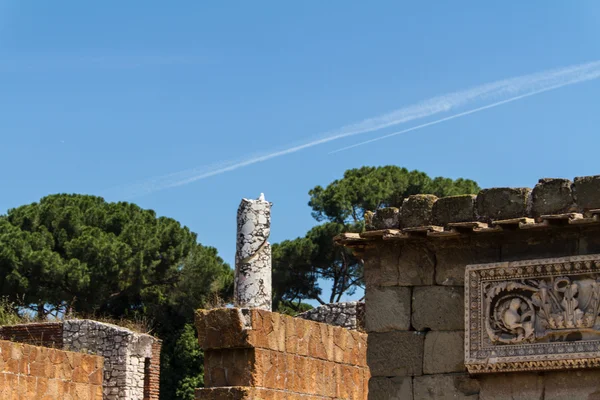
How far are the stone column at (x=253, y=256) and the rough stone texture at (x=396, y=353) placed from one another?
219 inches

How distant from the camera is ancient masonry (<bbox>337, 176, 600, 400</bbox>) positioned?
7766 mm

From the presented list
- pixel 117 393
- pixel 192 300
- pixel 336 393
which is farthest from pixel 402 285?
pixel 192 300

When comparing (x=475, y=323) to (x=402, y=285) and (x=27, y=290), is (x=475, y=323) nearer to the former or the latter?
(x=402, y=285)

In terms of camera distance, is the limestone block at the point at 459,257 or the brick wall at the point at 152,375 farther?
the brick wall at the point at 152,375

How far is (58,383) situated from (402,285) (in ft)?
17.5

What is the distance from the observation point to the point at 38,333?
21.1m

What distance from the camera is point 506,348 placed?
7965mm

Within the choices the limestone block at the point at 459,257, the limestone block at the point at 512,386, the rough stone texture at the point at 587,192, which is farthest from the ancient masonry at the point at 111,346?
the rough stone texture at the point at 587,192

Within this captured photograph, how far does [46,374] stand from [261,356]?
2959 millimetres

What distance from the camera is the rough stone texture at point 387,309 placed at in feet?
27.7

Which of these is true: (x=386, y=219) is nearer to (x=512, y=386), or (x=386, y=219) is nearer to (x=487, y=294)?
(x=487, y=294)

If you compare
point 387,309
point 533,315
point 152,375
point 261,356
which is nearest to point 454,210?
point 387,309

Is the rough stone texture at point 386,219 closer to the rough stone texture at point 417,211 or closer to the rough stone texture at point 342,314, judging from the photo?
the rough stone texture at point 417,211

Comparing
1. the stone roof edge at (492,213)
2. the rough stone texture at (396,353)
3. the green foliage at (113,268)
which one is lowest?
the rough stone texture at (396,353)
